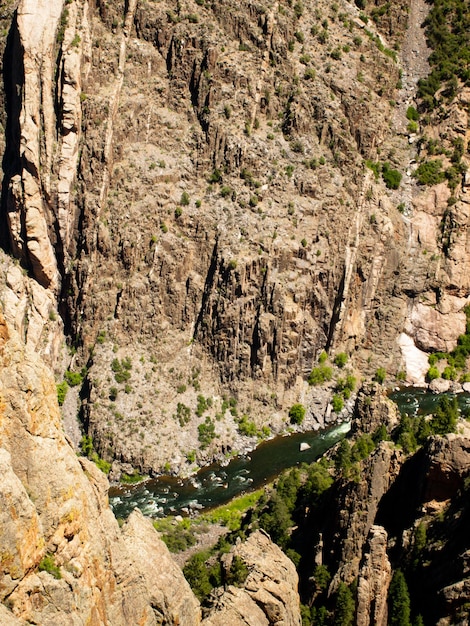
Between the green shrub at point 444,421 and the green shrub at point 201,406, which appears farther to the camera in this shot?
the green shrub at point 201,406

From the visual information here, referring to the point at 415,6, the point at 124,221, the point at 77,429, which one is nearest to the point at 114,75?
the point at 124,221

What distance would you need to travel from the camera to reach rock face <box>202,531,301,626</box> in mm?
39688

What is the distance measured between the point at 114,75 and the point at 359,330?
157 feet

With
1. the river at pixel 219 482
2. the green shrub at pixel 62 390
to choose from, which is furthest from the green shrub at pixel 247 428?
the green shrub at pixel 62 390

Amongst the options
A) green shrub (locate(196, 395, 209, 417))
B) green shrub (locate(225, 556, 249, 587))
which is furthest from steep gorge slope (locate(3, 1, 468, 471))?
green shrub (locate(225, 556, 249, 587))

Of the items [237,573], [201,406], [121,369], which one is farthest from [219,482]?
[237,573]

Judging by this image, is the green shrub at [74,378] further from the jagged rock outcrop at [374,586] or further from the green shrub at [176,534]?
the jagged rock outcrop at [374,586]

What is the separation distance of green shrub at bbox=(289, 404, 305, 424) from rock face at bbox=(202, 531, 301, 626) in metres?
40.4

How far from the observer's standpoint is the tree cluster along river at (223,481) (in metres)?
76.3

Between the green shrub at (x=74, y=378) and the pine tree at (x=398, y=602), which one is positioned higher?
the green shrub at (x=74, y=378)

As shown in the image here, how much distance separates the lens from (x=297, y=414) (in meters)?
91.4

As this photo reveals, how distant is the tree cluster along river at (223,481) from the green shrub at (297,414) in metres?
2.23

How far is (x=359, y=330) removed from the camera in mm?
103500

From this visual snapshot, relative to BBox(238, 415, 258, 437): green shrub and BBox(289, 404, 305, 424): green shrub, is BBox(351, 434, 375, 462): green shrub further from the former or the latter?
BBox(289, 404, 305, 424): green shrub
